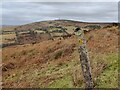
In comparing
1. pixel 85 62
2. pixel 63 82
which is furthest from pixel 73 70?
pixel 85 62

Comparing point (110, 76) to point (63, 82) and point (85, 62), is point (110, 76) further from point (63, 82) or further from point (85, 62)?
point (85, 62)

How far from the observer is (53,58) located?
2022 centimetres

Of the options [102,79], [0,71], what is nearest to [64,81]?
[102,79]

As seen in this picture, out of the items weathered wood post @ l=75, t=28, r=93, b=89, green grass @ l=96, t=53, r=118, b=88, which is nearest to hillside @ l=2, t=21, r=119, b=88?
green grass @ l=96, t=53, r=118, b=88


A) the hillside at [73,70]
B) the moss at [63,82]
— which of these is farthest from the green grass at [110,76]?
the moss at [63,82]

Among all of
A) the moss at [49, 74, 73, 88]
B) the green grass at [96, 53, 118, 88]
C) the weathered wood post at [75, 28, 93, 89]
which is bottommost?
the moss at [49, 74, 73, 88]

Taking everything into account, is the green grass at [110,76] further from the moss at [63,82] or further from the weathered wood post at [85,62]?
the weathered wood post at [85,62]

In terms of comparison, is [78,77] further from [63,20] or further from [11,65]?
[63,20]

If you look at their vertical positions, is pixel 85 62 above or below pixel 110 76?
above

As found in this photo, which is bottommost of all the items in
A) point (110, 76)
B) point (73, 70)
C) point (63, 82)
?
point (63, 82)

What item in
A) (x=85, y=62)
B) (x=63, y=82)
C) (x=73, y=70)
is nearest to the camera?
(x=85, y=62)

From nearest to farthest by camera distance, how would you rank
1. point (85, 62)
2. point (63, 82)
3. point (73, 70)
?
point (85, 62)
point (63, 82)
point (73, 70)

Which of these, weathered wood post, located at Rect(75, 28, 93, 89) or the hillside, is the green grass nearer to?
the hillside

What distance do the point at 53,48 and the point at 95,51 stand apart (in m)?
7.70
